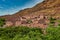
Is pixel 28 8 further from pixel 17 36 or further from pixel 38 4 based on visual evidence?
pixel 17 36

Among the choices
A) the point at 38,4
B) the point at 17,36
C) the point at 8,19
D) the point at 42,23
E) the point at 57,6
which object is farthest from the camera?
the point at 38,4

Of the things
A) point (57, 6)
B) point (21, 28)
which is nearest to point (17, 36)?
point (21, 28)

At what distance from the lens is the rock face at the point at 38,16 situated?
45.2m

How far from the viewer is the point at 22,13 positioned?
175 ft

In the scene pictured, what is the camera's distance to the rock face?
148ft

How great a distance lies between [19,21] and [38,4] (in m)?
9.42

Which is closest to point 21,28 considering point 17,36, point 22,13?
point 17,36

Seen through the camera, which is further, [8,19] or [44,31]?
[8,19]

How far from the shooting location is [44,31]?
4231 centimetres

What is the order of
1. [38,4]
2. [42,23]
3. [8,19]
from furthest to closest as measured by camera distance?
1. [38,4]
2. [8,19]
3. [42,23]

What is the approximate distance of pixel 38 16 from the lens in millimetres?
46375

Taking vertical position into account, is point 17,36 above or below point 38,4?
below

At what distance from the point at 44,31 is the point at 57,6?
1031 cm

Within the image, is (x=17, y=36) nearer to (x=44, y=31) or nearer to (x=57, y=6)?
(x=44, y=31)
